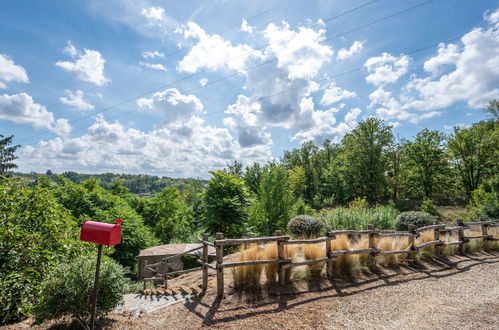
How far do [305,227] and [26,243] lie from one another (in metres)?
9.81

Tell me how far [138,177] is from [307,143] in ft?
547

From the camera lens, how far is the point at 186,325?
448 centimetres

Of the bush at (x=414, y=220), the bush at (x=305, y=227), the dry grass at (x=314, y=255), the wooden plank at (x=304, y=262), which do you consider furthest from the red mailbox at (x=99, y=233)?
the bush at (x=414, y=220)

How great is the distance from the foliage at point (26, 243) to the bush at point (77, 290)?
0.35m

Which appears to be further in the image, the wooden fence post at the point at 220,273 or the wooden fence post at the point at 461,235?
the wooden fence post at the point at 461,235

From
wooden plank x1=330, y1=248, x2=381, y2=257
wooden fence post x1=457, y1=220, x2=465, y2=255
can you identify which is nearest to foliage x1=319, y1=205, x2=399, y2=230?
wooden fence post x1=457, y1=220, x2=465, y2=255

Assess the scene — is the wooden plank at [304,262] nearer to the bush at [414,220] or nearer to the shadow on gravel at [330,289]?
the shadow on gravel at [330,289]

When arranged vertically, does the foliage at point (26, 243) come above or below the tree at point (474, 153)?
below

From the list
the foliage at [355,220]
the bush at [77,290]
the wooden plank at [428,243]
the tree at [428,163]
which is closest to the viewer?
the bush at [77,290]

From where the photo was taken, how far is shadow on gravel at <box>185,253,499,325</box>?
4.82 m

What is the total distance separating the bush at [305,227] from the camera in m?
11.5

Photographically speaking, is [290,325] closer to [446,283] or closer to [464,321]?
[464,321]

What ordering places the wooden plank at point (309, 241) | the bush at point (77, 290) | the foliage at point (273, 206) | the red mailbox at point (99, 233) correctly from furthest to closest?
the foliage at point (273, 206) < the wooden plank at point (309, 241) < the bush at point (77, 290) < the red mailbox at point (99, 233)

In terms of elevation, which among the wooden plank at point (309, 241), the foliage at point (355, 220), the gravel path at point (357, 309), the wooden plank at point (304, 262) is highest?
the wooden plank at point (309, 241)
